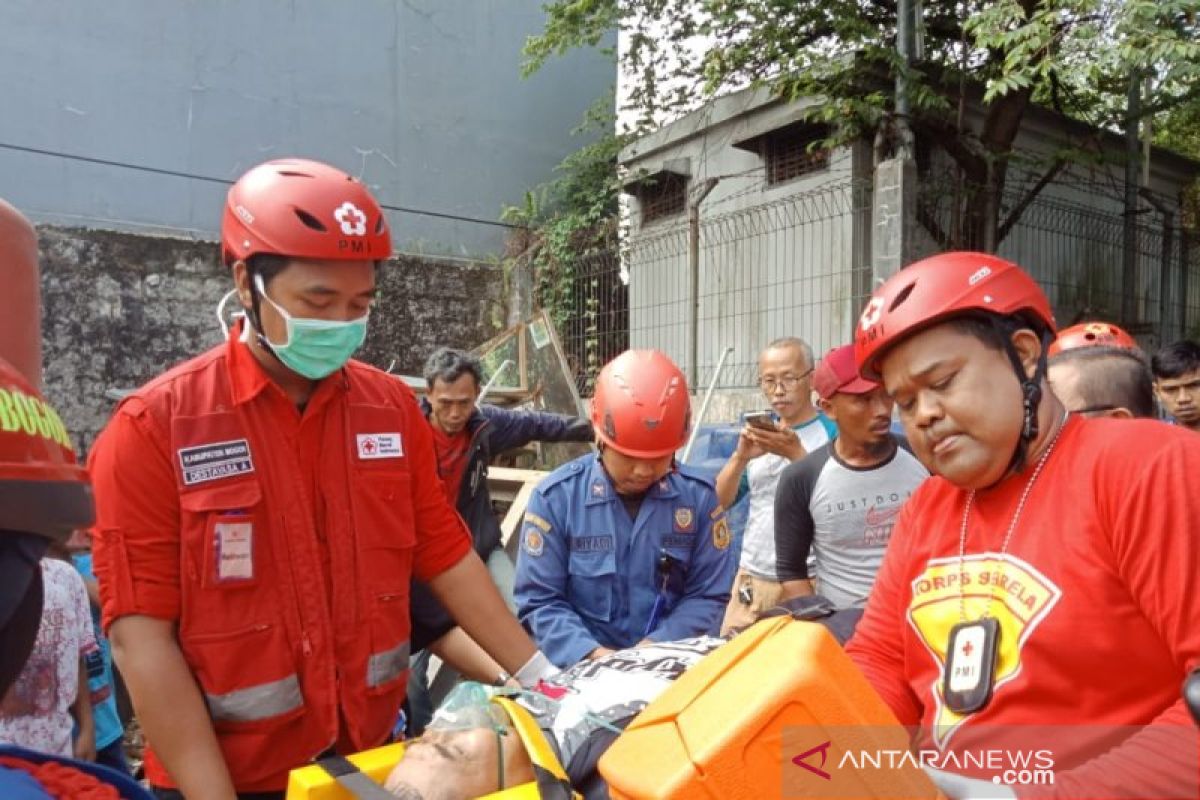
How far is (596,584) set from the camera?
112 inches

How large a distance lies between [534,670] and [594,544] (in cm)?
66

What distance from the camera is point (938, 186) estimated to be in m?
9.50

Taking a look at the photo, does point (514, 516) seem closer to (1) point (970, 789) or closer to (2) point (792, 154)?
(1) point (970, 789)

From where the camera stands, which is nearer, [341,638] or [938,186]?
[341,638]

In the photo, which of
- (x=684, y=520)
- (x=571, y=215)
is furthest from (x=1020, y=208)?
(x=684, y=520)

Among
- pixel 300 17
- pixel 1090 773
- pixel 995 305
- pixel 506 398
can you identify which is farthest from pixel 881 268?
pixel 300 17

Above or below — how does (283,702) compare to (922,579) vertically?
below

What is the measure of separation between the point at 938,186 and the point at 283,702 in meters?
9.20

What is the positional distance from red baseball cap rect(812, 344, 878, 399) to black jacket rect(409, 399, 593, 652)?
6.90 feet

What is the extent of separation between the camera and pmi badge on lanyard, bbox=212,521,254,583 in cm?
189

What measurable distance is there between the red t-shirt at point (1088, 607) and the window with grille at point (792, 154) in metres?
9.26

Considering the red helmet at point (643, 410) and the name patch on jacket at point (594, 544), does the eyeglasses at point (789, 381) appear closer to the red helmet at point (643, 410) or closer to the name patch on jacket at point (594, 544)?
the red helmet at point (643, 410)

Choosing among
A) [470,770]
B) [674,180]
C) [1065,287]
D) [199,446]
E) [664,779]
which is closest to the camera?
[664,779]

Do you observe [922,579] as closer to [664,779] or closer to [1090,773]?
[1090,773]
